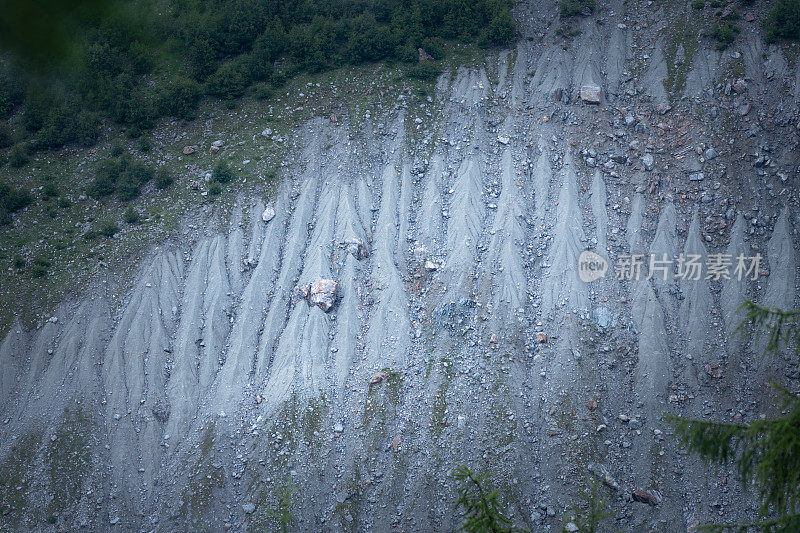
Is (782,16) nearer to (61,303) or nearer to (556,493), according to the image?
(556,493)

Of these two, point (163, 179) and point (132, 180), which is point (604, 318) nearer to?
point (163, 179)

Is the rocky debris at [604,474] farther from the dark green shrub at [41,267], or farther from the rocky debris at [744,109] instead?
the dark green shrub at [41,267]

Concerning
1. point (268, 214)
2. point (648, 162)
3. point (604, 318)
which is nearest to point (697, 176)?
point (648, 162)

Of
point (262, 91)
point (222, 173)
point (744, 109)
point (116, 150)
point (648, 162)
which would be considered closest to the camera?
point (744, 109)

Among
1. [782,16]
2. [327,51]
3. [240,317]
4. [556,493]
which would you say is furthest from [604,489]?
[327,51]

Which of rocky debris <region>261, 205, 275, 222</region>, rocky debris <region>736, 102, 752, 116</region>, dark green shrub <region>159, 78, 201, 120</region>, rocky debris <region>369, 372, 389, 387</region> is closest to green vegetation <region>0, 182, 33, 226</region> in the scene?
dark green shrub <region>159, 78, 201, 120</region>

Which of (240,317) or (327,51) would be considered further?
(327,51)
